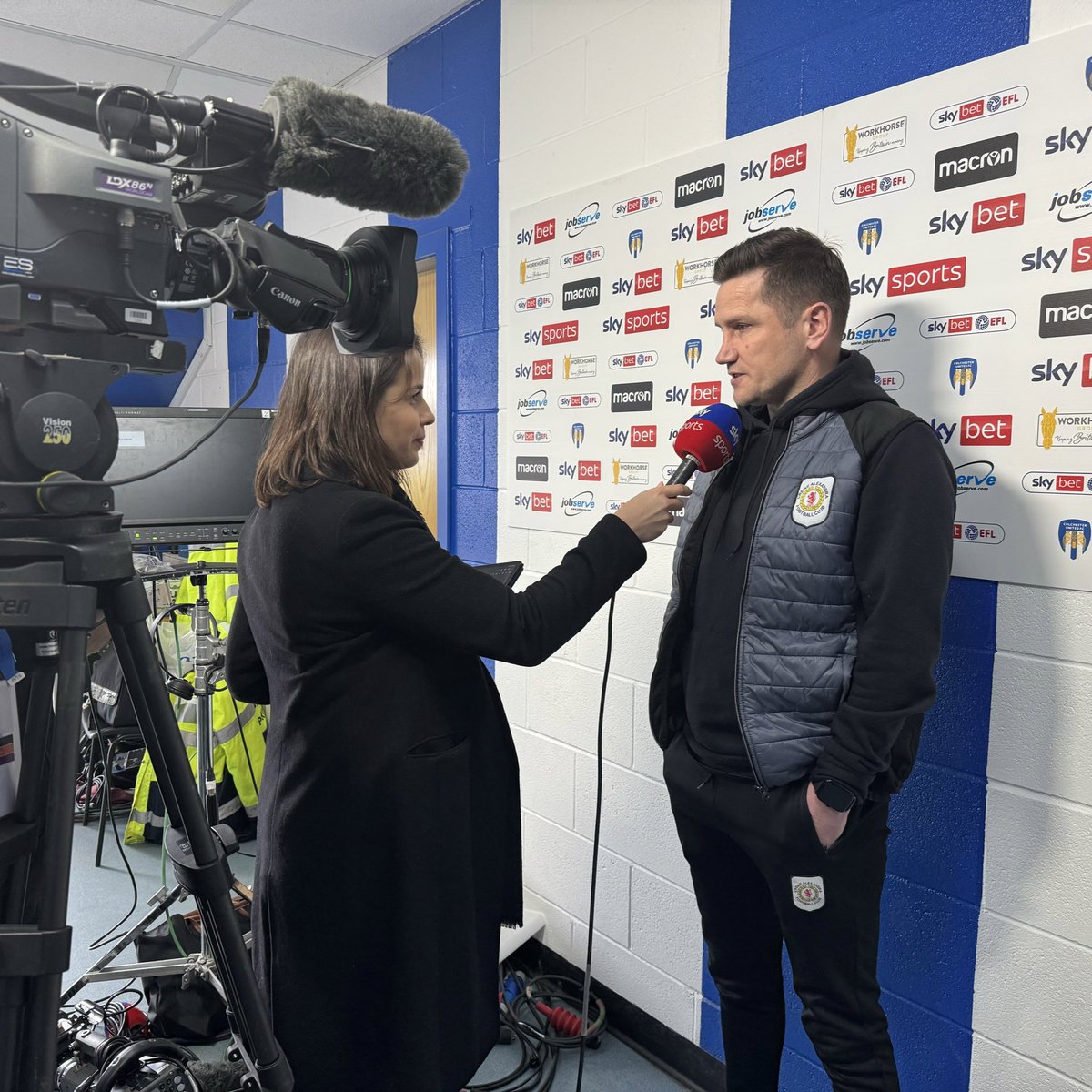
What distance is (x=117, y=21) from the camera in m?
2.84

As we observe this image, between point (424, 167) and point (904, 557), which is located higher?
point (424, 167)

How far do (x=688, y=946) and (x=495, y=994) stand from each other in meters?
0.81

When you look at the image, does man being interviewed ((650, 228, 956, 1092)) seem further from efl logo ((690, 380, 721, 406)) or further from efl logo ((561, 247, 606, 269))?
efl logo ((561, 247, 606, 269))

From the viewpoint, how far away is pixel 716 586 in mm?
1475

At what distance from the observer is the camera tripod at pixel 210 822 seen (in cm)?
204

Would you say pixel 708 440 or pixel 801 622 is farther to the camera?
pixel 708 440

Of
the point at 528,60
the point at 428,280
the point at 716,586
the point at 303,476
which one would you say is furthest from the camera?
the point at 428,280

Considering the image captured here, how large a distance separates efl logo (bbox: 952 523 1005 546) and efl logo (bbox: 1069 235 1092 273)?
0.40 m

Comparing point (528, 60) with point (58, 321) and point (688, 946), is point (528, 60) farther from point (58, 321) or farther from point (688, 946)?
point (688, 946)

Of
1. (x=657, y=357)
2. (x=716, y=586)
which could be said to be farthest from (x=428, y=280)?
(x=716, y=586)

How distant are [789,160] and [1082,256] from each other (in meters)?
0.61

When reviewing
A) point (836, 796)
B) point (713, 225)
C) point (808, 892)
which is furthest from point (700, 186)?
point (808, 892)

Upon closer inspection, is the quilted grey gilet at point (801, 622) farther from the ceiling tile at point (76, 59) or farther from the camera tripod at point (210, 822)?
the ceiling tile at point (76, 59)

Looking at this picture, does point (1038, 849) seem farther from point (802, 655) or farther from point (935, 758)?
point (802, 655)
